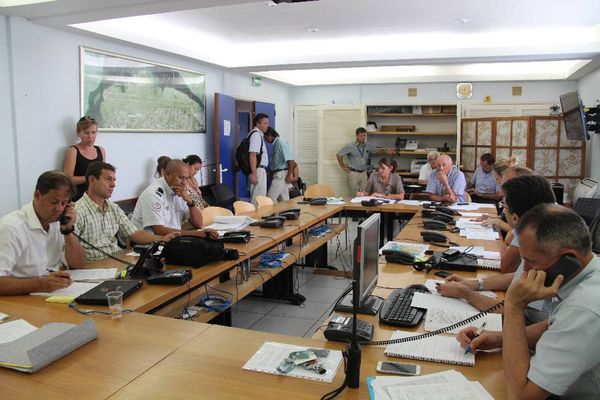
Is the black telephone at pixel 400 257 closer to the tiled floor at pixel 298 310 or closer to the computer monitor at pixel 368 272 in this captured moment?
the computer monitor at pixel 368 272

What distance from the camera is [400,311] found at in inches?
83.9

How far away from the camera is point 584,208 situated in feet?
20.0

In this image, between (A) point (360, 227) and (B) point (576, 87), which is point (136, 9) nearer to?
(A) point (360, 227)

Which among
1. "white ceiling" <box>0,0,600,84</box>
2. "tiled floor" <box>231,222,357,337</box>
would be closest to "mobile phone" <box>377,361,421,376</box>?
"tiled floor" <box>231,222,357,337</box>

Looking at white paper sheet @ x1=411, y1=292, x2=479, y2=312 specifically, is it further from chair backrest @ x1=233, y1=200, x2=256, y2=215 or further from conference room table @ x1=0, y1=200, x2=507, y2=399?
chair backrest @ x1=233, y1=200, x2=256, y2=215

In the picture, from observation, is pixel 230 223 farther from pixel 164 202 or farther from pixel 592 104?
pixel 592 104

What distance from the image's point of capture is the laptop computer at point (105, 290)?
2.24m

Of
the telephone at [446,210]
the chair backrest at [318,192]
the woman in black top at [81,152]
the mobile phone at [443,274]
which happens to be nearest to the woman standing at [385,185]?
the chair backrest at [318,192]

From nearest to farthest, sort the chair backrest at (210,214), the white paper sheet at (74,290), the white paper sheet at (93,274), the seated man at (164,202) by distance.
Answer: the white paper sheet at (74,290) → the white paper sheet at (93,274) → the seated man at (164,202) → the chair backrest at (210,214)

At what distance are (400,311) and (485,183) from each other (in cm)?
596

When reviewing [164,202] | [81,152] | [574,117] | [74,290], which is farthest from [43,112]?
[574,117]

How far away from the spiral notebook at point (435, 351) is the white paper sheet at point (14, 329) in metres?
1.37

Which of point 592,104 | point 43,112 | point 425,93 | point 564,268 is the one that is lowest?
point 564,268

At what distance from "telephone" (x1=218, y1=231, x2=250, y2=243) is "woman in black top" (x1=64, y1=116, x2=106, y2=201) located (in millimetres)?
1814
